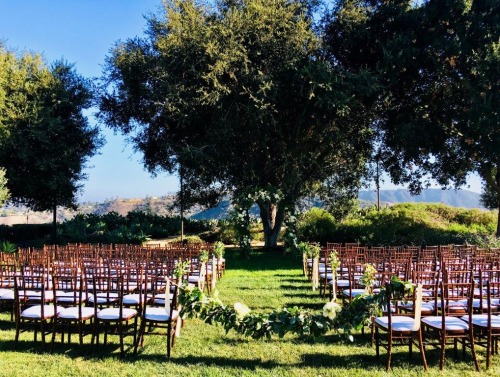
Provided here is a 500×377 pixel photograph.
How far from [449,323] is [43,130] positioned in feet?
72.7

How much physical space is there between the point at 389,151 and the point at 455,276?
1670 centimetres

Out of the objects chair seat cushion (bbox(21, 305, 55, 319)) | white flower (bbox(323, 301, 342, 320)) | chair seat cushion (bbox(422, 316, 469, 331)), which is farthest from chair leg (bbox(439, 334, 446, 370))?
chair seat cushion (bbox(21, 305, 55, 319))

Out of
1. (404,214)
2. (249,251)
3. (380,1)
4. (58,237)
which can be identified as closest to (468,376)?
(249,251)

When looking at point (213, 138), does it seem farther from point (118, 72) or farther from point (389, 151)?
point (389, 151)

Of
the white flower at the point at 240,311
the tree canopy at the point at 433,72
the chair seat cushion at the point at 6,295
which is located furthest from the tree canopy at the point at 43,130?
the white flower at the point at 240,311

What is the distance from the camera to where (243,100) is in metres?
19.9

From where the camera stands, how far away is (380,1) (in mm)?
21672

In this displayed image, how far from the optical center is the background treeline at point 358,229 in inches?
771

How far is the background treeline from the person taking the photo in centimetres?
1959

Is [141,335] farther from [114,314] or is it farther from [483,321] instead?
[483,321]

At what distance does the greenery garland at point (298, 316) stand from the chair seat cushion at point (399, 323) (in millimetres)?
190

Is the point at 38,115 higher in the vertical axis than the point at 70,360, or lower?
higher

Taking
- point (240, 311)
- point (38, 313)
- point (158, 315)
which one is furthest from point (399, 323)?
point (38, 313)

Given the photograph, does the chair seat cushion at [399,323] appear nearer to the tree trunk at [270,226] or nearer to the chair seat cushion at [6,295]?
the chair seat cushion at [6,295]
